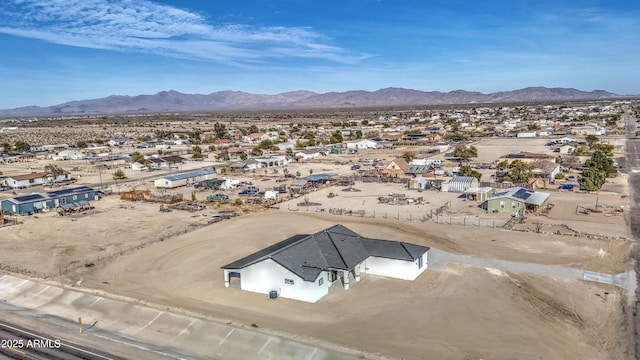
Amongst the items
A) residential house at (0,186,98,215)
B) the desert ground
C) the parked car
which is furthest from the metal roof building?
the parked car

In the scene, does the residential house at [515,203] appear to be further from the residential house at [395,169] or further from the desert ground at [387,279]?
the residential house at [395,169]

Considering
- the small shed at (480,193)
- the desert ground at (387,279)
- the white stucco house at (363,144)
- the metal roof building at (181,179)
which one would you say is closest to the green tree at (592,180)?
the desert ground at (387,279)

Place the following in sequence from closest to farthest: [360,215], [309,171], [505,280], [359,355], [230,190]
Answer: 1. [359,355]
2. [505,280]
3. [360,215]
4. [230,190]
5. [309,171]

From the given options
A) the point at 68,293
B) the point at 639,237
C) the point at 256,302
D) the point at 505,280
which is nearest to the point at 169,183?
the point at 68,293

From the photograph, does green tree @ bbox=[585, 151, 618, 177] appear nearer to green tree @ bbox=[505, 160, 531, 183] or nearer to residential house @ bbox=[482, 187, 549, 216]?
green tree @ bbox=[505, 160, 531, 183]

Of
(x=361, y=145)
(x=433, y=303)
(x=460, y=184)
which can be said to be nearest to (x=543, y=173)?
(x=460, y=184)

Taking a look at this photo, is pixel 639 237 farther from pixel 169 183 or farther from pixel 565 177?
pixel 169 183
